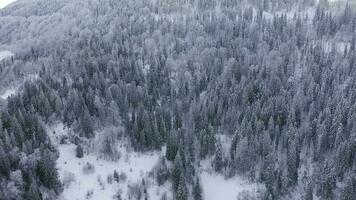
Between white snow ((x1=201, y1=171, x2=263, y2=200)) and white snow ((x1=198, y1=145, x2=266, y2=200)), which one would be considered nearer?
white snow ((x1=198, y1=145, x2=266, y2=200))

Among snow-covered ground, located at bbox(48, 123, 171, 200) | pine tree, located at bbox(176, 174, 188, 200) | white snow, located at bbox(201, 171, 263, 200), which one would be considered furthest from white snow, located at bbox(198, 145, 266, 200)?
snow-covered ground, located at bbox(48, 123, 171, 200)

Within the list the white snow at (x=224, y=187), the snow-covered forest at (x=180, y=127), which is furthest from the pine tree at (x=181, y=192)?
the white snow at (x=224, y=187)

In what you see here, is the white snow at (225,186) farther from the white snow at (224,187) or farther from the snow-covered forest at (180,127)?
the snow-covered forest at (180,127)

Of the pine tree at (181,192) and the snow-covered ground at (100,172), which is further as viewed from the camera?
the snow-covered ground at (100,172)

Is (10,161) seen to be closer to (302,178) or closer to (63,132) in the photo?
(63,132)

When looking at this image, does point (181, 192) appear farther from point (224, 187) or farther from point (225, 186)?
point (225, 186)

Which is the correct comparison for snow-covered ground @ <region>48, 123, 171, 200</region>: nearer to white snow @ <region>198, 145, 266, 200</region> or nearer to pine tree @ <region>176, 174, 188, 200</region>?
pine tree @ <region>176, 174, 188, 200</region>
